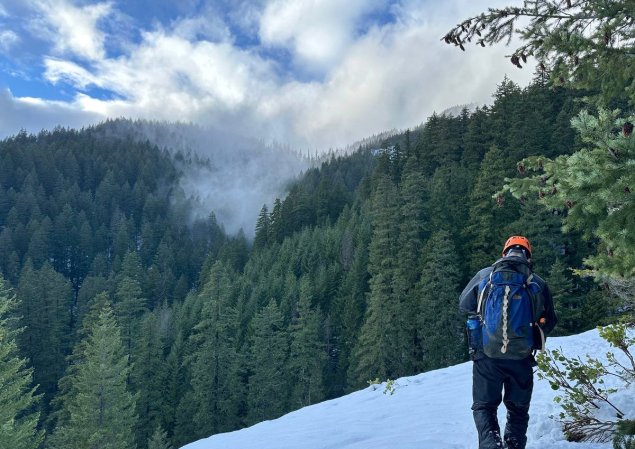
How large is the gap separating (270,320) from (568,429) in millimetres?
37360

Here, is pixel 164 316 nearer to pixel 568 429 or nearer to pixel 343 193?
pixel 343 193

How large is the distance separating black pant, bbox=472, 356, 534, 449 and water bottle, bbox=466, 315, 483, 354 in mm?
144

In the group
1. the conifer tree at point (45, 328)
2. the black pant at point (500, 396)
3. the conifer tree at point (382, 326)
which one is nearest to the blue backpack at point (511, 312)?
the black pant at point (500, 396)

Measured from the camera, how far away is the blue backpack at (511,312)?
4.34 m

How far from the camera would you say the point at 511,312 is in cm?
438

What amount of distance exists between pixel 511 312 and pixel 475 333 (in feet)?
1.51

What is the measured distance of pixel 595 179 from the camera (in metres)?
4.26

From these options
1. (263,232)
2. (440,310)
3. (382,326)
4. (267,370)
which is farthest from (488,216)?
(263,232)

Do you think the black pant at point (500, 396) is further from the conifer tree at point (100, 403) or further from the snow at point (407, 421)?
the conifer tree at point (100, 403)

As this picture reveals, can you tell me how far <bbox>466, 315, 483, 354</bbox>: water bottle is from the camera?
15.1 ft

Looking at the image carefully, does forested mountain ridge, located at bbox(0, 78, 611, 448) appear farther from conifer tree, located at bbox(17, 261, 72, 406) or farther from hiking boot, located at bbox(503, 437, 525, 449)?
hiking boot, located at bbox(503, 437, 525, 449)

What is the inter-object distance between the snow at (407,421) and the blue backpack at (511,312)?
72.3 inches

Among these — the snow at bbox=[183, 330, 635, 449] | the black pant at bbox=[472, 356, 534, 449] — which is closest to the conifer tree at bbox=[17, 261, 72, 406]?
the snow at bbox=[183, 330, 635, 449]

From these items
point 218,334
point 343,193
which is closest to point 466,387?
point 218,334
